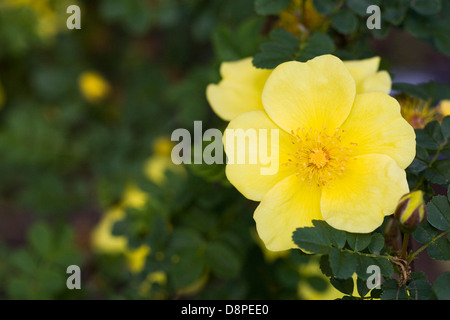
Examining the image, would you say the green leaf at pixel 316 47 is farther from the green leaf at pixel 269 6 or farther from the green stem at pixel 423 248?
the green stem at pixel 423 248

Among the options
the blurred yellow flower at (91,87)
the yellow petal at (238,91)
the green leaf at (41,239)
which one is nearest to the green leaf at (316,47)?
the yellow petal at (238,91)

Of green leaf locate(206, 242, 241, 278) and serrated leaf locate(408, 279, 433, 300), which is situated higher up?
green leaf locate(206, 242, 241, 278)

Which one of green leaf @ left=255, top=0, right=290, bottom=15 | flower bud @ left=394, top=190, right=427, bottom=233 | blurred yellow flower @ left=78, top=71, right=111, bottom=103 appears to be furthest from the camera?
blurred yellow flower @ left=78, top=71, right=111, bottom=103

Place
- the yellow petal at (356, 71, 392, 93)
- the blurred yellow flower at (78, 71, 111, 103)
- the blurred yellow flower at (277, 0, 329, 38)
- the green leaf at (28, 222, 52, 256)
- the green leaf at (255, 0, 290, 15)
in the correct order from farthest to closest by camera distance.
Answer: the blurred yellow flower at (78, 71, 111, 103) < the green leaf at (28, 222, 52, 256) < the blurred yellow flower at (277, 0, 329, 38) < the green leaf at (255, 0, 290, 15) < the yellow petal at (356, 71, 392, 93)

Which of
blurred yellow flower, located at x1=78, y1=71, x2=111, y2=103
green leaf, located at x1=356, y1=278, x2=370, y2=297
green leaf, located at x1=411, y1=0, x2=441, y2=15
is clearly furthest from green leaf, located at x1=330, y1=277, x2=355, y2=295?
blurred yellow flower, located at x1=78, y1=71, x2=111, y2=103

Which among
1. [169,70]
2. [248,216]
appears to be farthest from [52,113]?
[248,216]

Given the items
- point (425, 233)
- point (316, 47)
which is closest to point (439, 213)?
point (425, 233)

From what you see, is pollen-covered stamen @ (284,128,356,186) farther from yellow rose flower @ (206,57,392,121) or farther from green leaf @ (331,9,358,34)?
green leaf @ (331,9,358,34)
